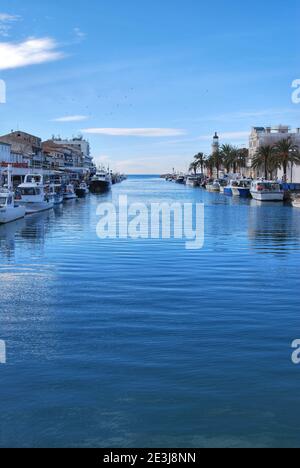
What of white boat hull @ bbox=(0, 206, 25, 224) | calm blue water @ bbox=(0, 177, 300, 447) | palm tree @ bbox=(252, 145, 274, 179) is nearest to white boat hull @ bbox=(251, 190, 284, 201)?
palm tree @ bbox=(252, 145, 274, 179)

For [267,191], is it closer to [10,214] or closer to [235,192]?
[235,192]

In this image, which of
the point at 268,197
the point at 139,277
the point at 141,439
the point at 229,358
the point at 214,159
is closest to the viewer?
the point at 141,439

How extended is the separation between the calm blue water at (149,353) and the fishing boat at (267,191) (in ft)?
205

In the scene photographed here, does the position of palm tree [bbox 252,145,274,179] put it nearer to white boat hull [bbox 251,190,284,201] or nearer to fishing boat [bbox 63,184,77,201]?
white boat hull [bbox 251,190,284,201]

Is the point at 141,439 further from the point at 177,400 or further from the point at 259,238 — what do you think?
the point at 259,238

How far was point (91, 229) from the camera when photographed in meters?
49.4

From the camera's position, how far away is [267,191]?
93000 millimetres

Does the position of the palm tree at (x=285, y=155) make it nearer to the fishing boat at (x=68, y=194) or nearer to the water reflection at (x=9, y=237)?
the fishing boat at (x=68, y=194)

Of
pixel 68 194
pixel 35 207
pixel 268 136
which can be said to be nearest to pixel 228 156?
pixel 268 136

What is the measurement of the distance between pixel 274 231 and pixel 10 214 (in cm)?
2184

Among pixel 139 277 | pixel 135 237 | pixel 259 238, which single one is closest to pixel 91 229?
pixel 135 237

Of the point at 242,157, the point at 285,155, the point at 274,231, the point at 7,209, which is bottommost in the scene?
the point at 274,231

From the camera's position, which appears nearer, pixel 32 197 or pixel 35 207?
pixel 32 197
